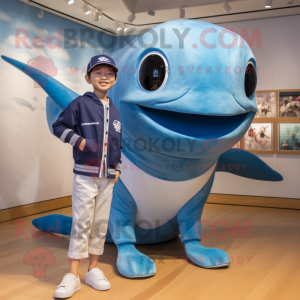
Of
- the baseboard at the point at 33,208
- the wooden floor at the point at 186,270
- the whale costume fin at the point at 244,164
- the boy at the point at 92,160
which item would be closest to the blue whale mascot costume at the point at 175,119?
the wooden floor at the point at 186,270

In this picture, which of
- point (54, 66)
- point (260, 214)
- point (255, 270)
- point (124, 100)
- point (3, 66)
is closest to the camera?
point (124, 100)

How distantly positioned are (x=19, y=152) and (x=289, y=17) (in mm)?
3944

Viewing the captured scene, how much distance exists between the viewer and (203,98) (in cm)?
208

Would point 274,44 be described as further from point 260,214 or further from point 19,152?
point 19,152

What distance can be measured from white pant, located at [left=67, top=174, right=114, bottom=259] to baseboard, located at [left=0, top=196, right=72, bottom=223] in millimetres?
2348

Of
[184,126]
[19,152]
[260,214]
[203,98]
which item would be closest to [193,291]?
[184,126]

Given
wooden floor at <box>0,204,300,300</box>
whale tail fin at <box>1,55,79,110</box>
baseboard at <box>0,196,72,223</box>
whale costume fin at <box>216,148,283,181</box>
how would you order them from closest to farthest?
1. wooden floor at <box>0,204,300,300</box>
2. whale tail fin at <box>1,55,79,110</box>
3. whale costume fin at <box>216,148,283,181</box>
4. baseboard at <box>0,196,72,223</box>

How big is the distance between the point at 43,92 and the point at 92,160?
9.66 ft

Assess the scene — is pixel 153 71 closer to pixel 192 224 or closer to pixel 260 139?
pixel 192 224

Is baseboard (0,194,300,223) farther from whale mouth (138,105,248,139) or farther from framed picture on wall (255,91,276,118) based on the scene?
whale mouth (138,105,248,139)

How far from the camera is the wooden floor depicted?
206 cm

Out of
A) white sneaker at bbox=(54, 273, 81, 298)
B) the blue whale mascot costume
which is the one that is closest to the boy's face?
the blue whale mascot costume

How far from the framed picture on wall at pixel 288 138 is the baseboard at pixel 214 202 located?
0.67 metres

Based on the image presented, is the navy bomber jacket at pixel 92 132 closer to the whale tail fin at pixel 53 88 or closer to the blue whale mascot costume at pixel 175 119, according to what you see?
the blue whale mascot costume at pixel 175 119
